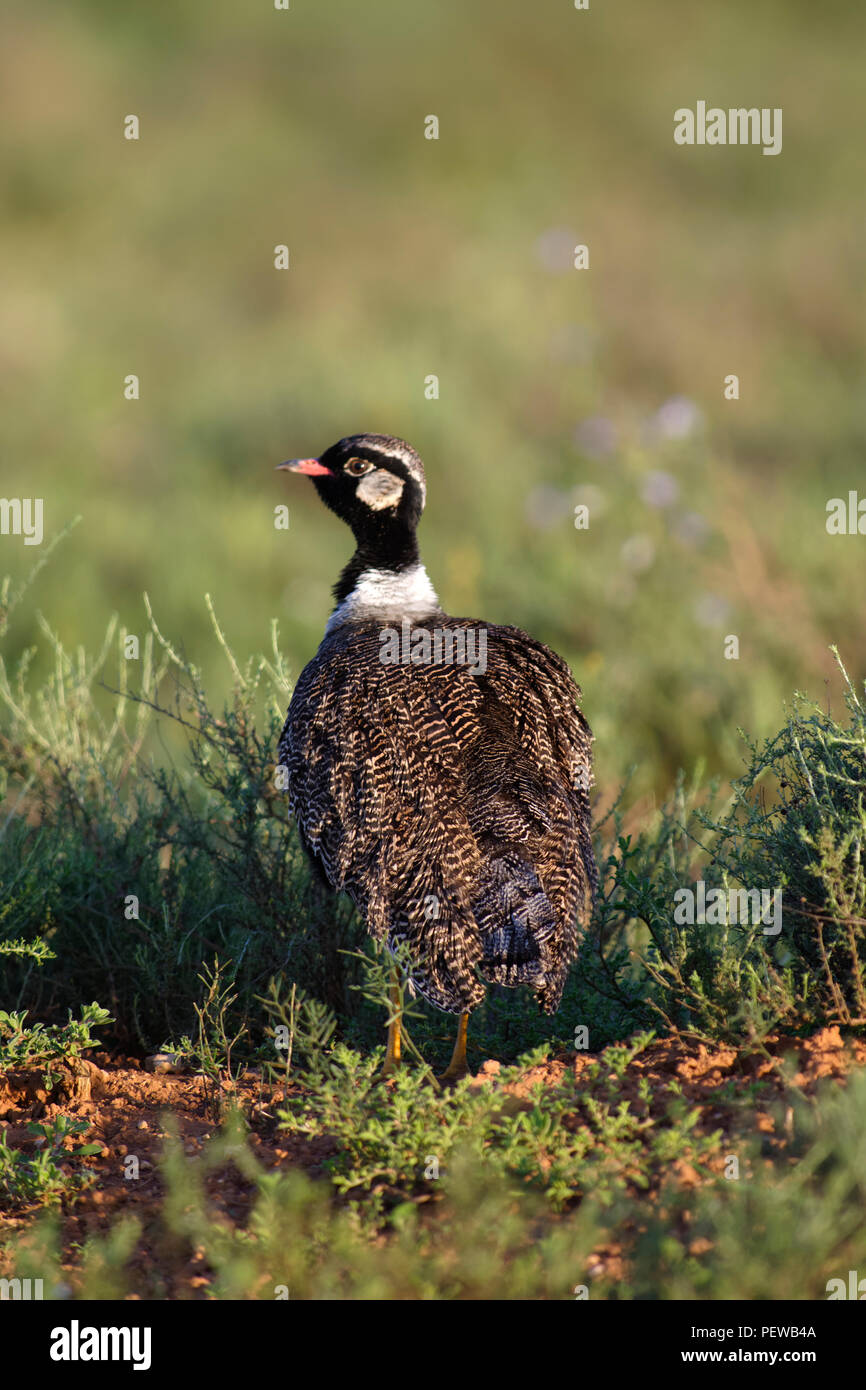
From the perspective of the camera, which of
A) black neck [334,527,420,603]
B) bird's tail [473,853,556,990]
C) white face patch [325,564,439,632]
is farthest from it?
black neck [334,527,420,603]

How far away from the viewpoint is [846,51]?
2770cm

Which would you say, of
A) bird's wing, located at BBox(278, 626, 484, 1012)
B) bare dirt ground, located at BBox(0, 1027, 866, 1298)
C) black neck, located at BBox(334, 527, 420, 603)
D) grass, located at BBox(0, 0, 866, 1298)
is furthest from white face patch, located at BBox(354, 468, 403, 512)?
bare dirt ground, located at BBox(0, 1027, 866, 1298)

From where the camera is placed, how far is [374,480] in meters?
5.31

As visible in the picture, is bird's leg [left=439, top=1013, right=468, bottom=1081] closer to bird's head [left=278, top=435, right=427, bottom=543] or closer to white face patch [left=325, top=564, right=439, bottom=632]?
white face patch [left=325, top=564, right=439, bottom=632]

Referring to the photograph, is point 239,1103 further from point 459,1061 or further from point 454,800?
point 454,800

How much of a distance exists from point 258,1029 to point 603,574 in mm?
4936

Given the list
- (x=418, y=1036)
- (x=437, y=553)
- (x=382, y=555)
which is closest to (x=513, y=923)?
(x=418, y=1036)

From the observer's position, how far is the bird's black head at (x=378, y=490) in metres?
5.30

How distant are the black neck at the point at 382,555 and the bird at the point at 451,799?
1.03 feet

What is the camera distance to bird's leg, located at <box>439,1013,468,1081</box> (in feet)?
13.4

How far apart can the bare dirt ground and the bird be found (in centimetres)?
33

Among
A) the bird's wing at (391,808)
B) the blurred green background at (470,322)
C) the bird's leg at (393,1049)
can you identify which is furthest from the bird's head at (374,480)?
the bird's leg at (393,1049)

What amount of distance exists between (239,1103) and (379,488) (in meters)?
2.37

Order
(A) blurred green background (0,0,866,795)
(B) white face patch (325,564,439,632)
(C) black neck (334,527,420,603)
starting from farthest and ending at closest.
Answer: (A) blurred green background (0,0,866,795) → (C) black neck (334,527,420,603) → (B) white face patch (325,564,439,632)
